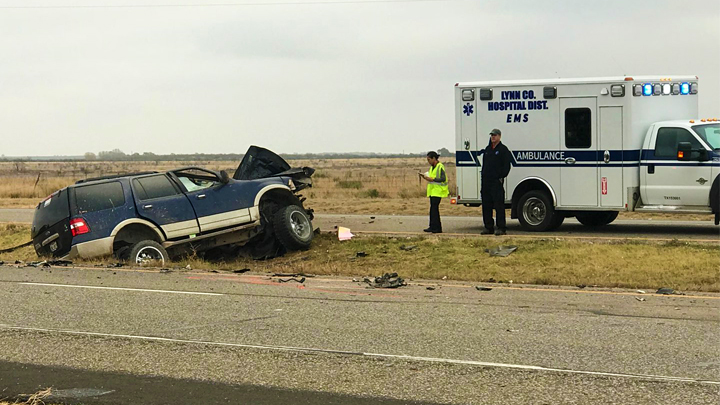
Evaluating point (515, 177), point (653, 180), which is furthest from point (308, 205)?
point (653, 180)

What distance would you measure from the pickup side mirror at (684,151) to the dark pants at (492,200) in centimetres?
334

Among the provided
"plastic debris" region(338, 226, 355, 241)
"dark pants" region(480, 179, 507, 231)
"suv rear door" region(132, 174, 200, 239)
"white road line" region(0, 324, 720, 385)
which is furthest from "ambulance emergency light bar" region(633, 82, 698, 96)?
"white road line" region(0, 324, 720, 385)

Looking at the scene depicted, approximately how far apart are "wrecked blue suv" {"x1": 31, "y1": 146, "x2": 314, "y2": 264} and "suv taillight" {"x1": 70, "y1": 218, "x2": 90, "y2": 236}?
2 centimetres

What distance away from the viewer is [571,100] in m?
16.7

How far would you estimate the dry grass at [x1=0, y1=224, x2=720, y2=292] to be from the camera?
11906 mm

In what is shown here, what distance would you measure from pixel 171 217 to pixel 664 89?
971cm

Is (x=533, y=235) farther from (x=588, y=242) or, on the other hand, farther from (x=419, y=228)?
(x=419, y=228)

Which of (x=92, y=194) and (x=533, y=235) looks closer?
(x=92, y=194)

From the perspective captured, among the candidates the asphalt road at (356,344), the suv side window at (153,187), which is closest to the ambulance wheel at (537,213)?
the asphalt road at (356,344)

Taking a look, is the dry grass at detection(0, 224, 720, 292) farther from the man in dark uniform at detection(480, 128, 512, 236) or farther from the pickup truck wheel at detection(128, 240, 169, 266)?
the man in dark uniform at detection(480, 128, 512, 236)

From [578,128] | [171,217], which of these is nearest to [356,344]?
[171,217]

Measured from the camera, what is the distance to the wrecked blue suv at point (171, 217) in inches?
541

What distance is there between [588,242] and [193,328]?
841cm

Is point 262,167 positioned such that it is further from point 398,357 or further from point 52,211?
point 398,357
